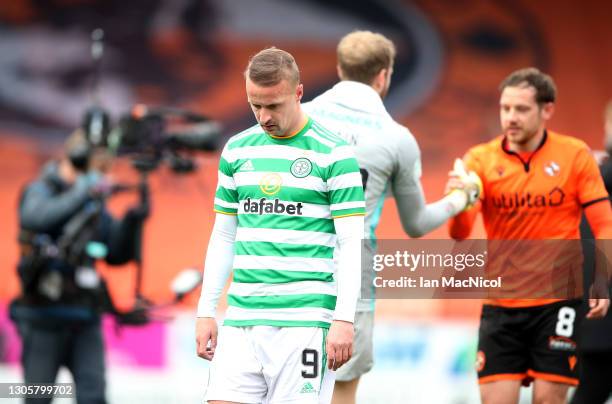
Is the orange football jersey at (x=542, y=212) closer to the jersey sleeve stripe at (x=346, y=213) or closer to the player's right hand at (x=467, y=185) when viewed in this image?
the player's right hand at (x=467, y=185)

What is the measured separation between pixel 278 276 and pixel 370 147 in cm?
117

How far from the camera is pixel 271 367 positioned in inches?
183

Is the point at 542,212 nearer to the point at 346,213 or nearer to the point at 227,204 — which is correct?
the point at 346,213

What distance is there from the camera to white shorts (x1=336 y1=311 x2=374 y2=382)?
5.63 meters

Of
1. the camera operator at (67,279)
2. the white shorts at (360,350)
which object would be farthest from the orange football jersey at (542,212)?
the camera operator at (67,279)

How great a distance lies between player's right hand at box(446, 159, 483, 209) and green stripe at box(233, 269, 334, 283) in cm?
148

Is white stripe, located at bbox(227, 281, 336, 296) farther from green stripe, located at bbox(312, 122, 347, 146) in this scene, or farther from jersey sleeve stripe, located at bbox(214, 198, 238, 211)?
green stripe, located at bbox(312, 122, 347, 146)

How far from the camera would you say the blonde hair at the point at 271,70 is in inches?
178

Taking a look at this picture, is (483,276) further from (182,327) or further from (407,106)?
(407,106)

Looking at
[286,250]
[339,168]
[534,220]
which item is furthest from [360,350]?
[339,168]

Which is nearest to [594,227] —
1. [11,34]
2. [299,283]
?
[299,283]

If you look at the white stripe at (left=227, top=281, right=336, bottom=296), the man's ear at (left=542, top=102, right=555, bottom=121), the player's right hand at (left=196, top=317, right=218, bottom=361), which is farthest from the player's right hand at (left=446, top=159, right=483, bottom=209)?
the player's right hand at (left=196, top=317, right=218, bottom=361)

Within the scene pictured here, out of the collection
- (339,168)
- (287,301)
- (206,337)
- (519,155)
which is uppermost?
(519,155)

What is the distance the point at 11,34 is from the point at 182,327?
13.1 feet
